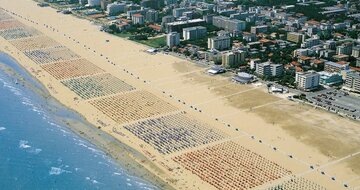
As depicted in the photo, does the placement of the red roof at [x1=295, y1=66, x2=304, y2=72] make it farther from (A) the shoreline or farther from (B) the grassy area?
(A) the shoreline

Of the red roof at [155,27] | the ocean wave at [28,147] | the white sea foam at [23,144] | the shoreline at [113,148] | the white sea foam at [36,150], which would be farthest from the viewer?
the red roof at [155,27]

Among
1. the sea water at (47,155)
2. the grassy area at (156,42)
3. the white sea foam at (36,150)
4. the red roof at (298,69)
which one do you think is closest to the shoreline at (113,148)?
the sea water at (47,155)

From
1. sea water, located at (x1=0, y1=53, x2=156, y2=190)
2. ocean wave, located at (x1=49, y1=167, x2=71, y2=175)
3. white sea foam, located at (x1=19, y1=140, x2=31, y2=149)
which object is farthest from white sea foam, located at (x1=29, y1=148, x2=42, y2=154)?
ocean wave, located at (x1=49, y1=167, x2=71, y2=175)

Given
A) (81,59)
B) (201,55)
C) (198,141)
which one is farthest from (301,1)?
(198,141)

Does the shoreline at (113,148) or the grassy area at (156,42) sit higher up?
the grassy area at (156,42)

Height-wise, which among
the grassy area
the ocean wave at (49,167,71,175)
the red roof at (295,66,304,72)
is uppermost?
the grassy area

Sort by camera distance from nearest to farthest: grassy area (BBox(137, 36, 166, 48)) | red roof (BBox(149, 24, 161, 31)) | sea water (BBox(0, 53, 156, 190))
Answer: sea water (BBox(0, 53, 156, 190)) < grassy area (BBox(137, 36, 166, 48)) < red roof (BBox(149, 24, 161, 31))

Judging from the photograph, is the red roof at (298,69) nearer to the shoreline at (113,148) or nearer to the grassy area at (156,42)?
the grassy area at (156,42)
